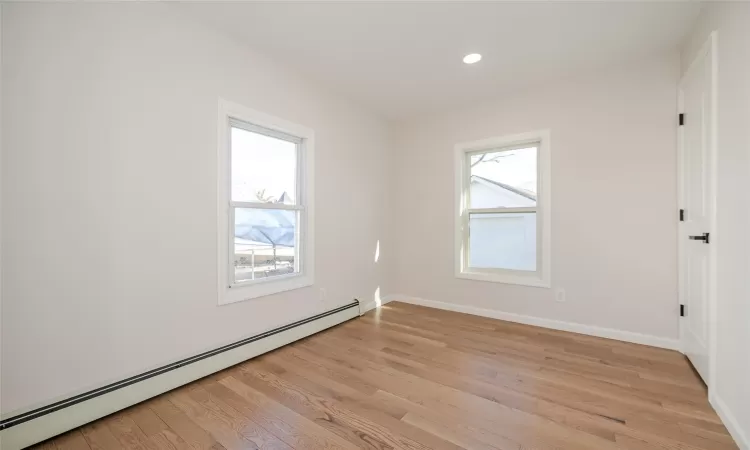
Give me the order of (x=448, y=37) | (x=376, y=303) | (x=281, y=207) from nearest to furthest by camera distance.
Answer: (x=448, y=37) < (x=281, y=207) < (x=376, y=303)

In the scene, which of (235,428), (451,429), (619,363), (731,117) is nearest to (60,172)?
(235,428)

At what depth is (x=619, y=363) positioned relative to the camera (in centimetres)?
231

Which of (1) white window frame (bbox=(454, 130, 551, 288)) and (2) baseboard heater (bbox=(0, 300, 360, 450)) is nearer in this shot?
(2) baseboard heater (bbox=(0, 300, 360, 450))

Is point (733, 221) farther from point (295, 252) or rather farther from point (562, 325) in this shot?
point (295, 252)

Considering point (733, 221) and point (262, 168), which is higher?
point (262, 168)

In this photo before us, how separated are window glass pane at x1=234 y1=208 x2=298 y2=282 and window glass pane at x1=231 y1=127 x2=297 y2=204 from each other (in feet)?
0.46

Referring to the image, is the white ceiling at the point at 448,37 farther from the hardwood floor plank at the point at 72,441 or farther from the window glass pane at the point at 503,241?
the hardwood floor plank at the point at 72,441

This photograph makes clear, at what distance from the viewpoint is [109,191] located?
1.71 metres

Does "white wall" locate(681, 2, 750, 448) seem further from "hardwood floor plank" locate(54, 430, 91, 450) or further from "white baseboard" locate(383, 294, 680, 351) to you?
"hardwood floor plank" locate(54, 430, 91, 450)

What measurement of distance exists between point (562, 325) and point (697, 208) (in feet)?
5.05

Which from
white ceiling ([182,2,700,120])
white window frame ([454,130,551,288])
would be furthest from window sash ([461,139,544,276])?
white ceiling ([182,2,700,120])

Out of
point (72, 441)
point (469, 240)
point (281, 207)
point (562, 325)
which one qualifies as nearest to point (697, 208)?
point (562, 325)

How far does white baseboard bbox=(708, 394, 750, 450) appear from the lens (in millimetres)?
1391

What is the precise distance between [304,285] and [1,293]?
6.20ft
